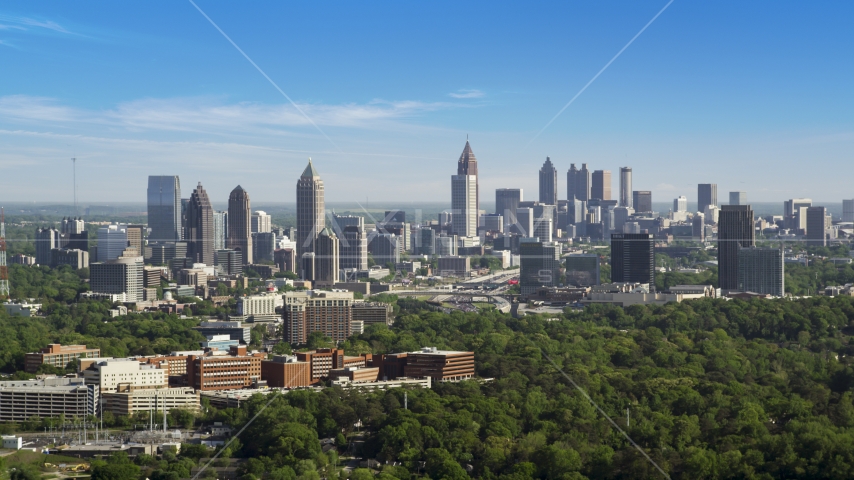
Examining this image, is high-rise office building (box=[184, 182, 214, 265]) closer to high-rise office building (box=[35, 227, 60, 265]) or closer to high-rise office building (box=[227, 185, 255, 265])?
high-rise office building (box=[227, 185, 255, 265])

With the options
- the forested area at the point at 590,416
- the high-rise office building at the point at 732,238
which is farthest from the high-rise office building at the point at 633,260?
the forested area at the point at 590,416

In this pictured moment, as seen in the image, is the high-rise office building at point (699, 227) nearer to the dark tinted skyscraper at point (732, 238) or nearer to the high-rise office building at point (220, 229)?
the dark tinted skyscraper at point (732, 238)

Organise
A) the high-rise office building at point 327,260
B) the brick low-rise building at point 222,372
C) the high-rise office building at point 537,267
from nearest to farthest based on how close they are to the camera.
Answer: the brick low-rise building at point 222,372
the high-rise office building at point 537,267
the high-rise office building at point 327,260

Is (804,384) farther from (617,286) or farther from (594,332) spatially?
(617,286)

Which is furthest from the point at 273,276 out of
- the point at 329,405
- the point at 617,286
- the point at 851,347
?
the point at 329,405

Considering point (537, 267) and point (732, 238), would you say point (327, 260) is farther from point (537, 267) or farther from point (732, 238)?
point (732, 238)

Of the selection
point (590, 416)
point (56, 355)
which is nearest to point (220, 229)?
point (56, 355)
